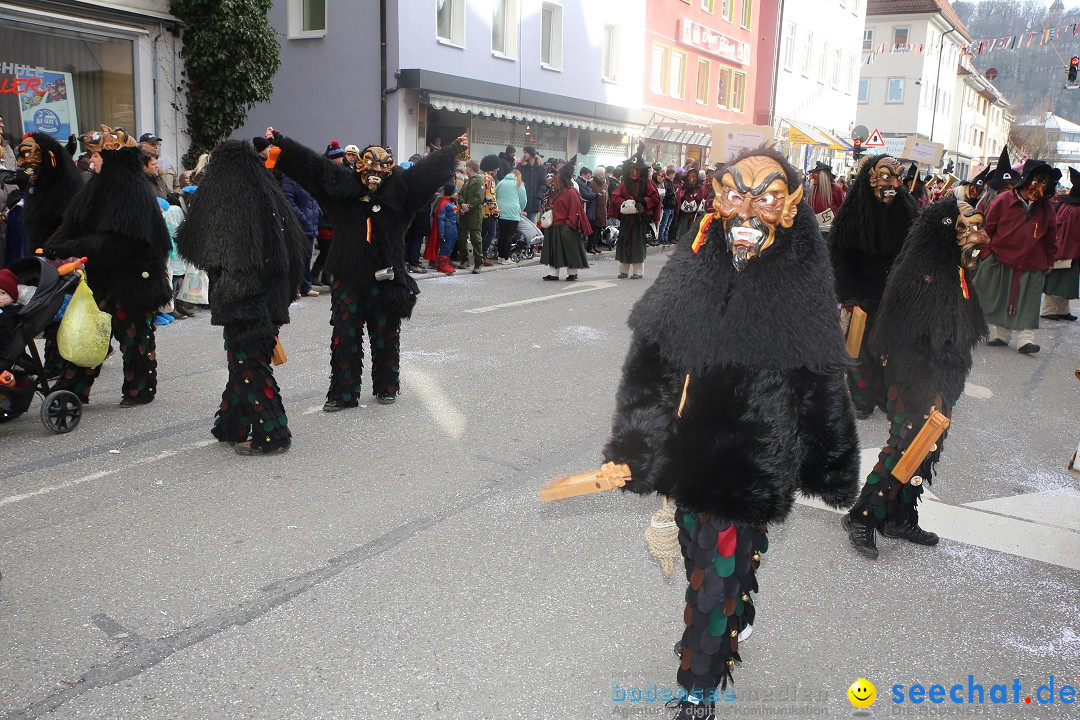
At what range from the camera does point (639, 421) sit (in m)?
2.89

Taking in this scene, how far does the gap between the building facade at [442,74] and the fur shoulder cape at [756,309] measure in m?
16.7

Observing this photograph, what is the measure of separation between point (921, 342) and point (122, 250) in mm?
5390

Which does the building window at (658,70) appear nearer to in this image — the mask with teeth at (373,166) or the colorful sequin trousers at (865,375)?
the mask with teeth at (373,166)

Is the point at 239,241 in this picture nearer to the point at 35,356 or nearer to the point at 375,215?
the point at 375,215

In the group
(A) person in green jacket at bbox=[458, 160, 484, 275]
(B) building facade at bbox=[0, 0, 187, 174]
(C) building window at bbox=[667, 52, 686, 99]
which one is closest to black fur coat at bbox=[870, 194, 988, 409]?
(A) person in green jacket at bbox=[458, 160, 484, 275]

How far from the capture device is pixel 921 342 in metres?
4.42

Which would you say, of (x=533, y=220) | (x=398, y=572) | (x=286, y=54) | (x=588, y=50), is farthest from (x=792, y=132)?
(x=398, y=572)

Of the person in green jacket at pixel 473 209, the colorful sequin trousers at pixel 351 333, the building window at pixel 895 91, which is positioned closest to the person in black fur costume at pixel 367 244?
the colorful sequin trousers at pixel 351 333

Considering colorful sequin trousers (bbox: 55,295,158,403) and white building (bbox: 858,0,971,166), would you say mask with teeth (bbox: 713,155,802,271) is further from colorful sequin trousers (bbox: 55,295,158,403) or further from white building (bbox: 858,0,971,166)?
white building (bbox: 858,0,971,166)

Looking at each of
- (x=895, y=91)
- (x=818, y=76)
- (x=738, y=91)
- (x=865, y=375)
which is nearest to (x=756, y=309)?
(x=865, y=375)

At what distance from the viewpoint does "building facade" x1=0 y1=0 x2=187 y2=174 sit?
13.5 m

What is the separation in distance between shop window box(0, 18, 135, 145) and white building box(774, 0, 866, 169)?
24214mm

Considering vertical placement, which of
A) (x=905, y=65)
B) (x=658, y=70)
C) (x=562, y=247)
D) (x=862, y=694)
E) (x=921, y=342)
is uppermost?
(x=905, y=65)

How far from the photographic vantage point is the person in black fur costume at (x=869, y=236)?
19.9ft
